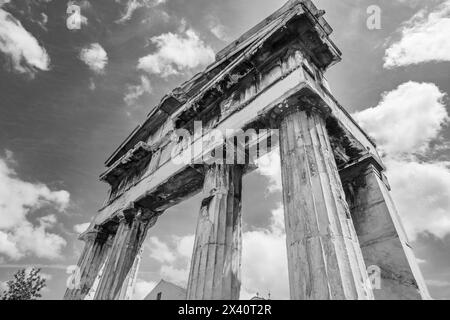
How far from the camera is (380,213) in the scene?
6652 mm

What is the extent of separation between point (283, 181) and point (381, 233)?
291cm

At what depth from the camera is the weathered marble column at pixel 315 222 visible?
3.91 metres

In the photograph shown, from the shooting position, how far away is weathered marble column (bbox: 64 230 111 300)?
34.0 ft

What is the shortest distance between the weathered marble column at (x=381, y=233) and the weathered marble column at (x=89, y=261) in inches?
377

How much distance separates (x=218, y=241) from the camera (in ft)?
20.0

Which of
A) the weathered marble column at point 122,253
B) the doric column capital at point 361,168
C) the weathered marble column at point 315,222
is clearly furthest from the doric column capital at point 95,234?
the doric column capital at point 361,168

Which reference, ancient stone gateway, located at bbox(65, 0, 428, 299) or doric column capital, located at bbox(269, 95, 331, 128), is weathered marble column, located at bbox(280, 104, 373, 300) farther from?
doric column capital, located at bbox(269, 95, 331, 128)

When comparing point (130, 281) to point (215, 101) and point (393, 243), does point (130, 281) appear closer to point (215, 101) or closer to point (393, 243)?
point (215, 101)

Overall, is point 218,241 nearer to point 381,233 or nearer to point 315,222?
point 315,222

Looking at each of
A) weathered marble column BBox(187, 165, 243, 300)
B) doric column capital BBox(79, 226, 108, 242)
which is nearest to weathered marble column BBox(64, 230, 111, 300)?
doric column capital BBox(79, 226, 108, 242)
